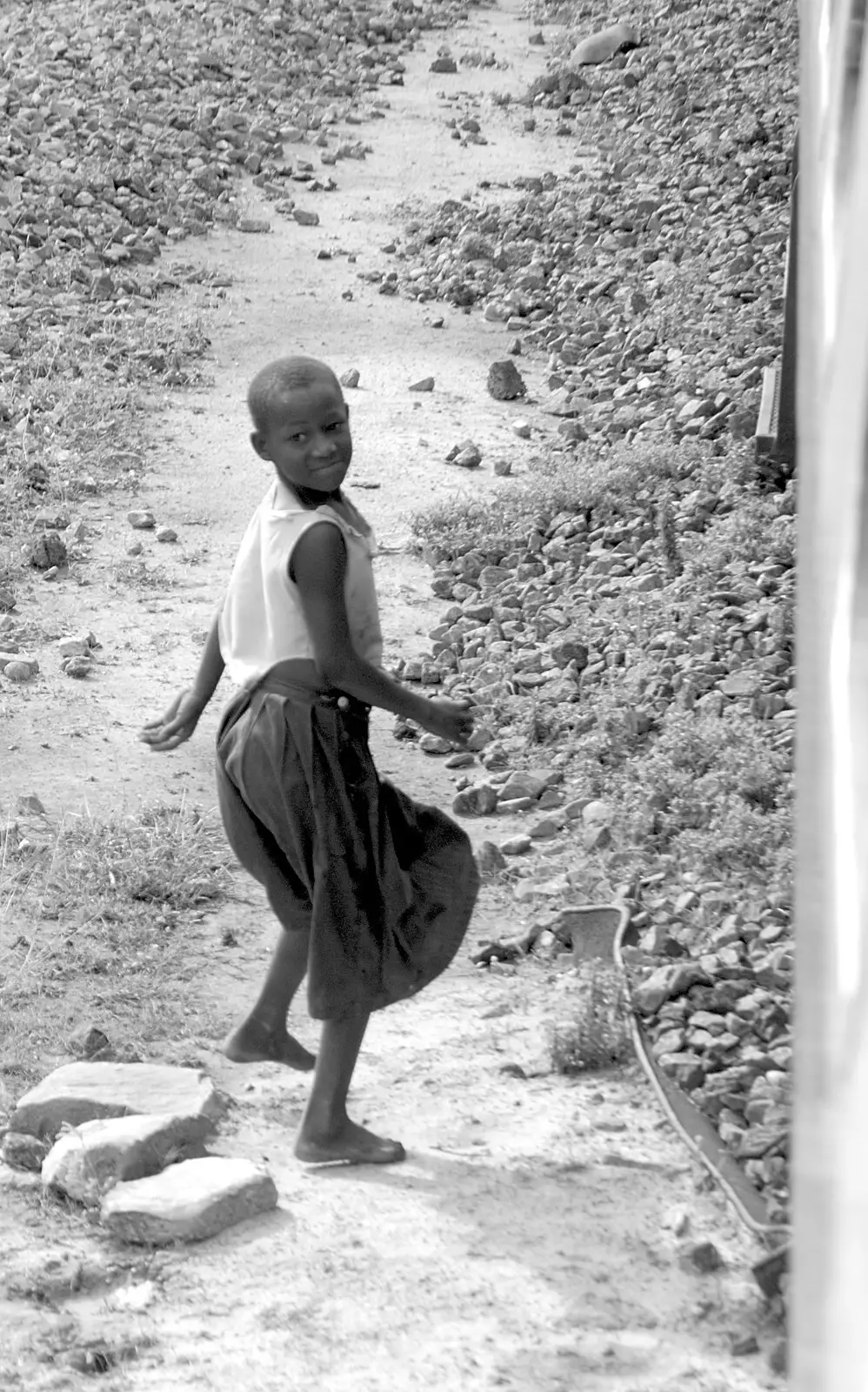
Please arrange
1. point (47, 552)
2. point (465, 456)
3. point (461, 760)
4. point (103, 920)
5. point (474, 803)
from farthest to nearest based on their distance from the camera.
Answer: point (465, 456), point (47, 552), point (461, 760), point (474, 803), point (103, 920)

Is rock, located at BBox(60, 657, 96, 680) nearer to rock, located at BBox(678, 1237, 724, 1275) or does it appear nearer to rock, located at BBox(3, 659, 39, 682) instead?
rock, located at BBox(3, 659, 39, 682)

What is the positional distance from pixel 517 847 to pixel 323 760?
5.77 feet

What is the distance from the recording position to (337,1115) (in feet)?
10.3

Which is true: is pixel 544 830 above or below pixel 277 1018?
above

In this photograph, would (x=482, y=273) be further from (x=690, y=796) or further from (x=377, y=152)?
(x=690, y=796)

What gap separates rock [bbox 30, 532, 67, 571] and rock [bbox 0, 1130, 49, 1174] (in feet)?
11.3

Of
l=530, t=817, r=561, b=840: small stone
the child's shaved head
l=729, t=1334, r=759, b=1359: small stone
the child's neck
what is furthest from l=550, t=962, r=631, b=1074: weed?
the child's shaved head

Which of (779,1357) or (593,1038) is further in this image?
(593,1038)

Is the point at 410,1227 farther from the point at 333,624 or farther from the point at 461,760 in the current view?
the point at 461,760

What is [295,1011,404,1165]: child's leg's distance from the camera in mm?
3055

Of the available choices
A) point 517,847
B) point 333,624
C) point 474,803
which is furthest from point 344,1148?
point 474,803

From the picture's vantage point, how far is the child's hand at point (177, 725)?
10.4 ft

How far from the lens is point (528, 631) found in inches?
232

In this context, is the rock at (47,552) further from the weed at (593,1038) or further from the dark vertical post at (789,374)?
the weed at (593,1038)
